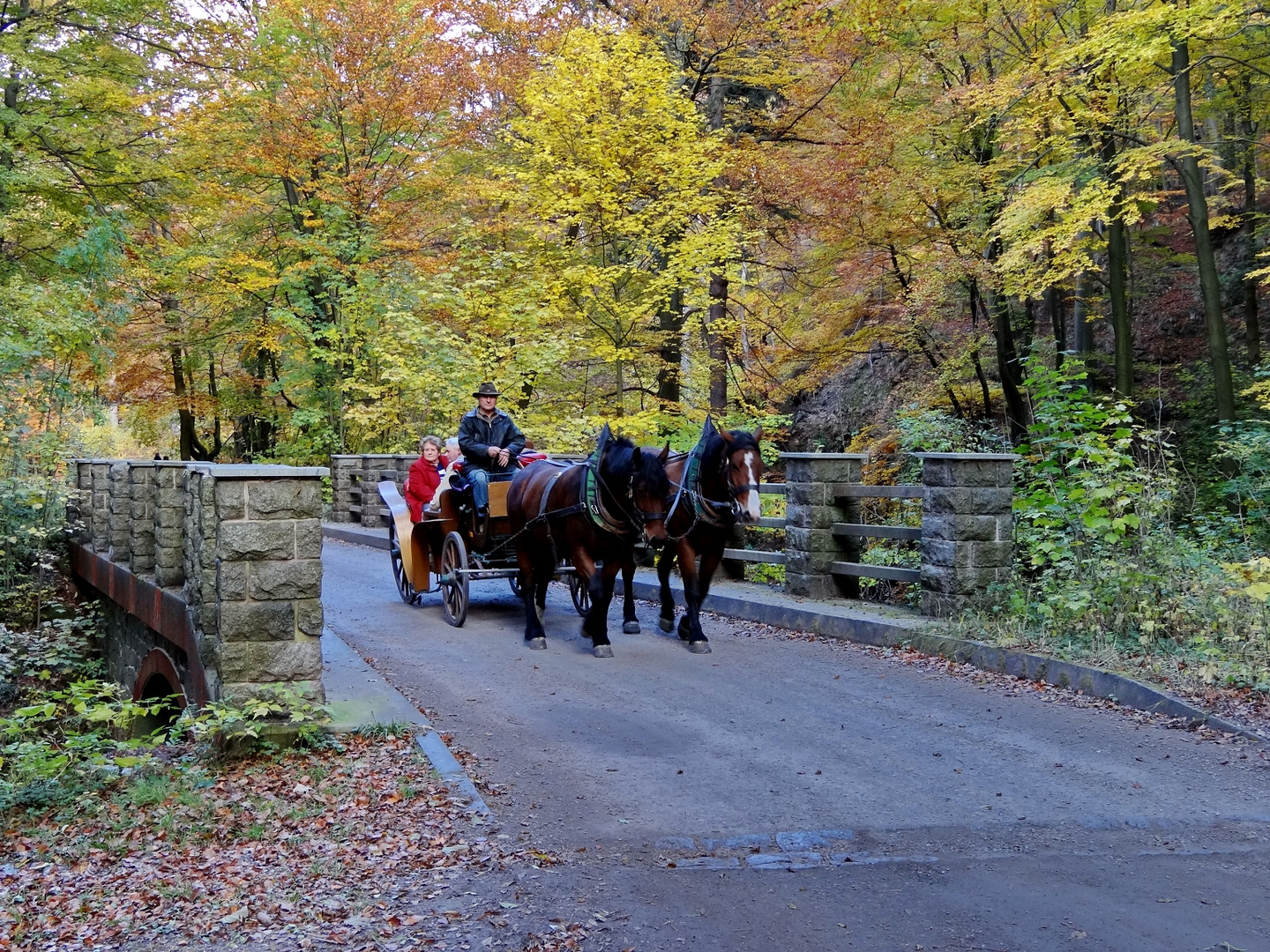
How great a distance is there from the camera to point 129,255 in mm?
21125

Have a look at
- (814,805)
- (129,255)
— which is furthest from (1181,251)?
(129,255)

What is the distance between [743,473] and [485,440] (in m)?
3.42

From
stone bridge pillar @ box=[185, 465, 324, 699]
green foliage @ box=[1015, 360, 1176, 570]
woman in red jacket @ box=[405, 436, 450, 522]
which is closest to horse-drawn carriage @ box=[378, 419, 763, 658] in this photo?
woman in red jacket @ box=[405, 436, 450, 522]

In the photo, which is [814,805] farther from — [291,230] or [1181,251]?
[291,230]

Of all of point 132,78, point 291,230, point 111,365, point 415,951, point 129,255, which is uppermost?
point 132,78

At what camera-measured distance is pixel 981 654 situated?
348 inches

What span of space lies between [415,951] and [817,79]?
1834 centimetres

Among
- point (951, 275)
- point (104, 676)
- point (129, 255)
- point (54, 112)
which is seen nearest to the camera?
point (104, 676)

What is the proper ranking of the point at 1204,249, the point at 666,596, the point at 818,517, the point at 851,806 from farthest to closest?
the point at 1204,249 < the point at 818,517 < the point at 666,596 < the point at 851,806

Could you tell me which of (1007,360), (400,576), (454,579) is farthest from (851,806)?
(1007,360)

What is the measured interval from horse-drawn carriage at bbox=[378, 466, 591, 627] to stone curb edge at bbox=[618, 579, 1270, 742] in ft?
6.59

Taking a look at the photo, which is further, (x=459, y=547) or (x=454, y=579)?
(x=454, y=579)

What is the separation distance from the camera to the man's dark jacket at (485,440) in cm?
1114

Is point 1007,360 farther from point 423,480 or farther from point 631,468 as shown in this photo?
point 631,468
